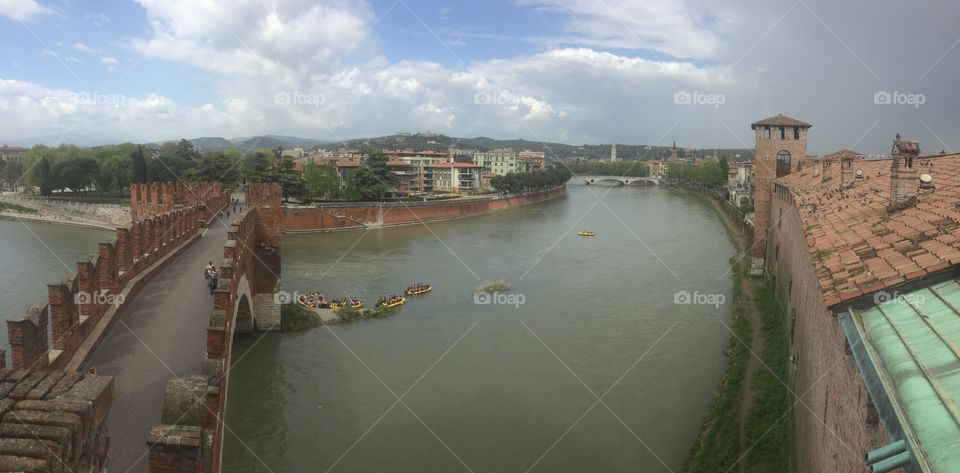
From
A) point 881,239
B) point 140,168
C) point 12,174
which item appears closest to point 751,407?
point 881,239

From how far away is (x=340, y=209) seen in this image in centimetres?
4709

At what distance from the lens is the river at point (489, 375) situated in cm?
1237

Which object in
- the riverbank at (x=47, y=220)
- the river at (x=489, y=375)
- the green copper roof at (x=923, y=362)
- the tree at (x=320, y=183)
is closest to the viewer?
the green copper roof at (x=923, y=362)

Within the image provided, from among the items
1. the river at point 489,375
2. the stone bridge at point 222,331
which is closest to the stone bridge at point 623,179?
the river at point 489,375

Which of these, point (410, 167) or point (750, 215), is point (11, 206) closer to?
point (410, 167)

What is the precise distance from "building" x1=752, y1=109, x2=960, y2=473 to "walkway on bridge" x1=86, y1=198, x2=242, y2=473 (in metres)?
6.78

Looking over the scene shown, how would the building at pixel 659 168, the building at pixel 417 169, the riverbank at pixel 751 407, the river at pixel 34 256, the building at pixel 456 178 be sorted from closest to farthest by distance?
the riverbank at pixel 751 407 < the river at pixel 34 256 < the building at pixel 417 169 < the building at pixel 456 178 < the building at pixel 659 168

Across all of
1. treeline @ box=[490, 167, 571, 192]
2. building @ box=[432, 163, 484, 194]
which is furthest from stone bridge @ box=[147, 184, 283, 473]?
building @ box=[432, 163, 484, 194]

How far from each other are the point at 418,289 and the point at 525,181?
178ft

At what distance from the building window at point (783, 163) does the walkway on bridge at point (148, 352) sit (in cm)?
2576

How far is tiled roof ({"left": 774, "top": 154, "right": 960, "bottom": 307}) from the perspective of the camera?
530 cm

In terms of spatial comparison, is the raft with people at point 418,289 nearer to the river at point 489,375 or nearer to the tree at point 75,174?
the river at point 489,375

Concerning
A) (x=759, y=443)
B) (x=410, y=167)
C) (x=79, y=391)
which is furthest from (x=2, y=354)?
(x=410, y=167)

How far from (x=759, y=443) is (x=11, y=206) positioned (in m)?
65.0
